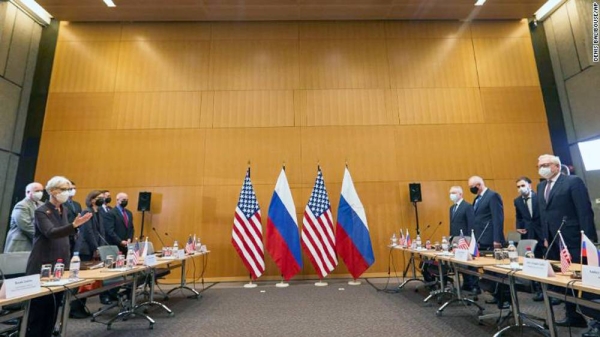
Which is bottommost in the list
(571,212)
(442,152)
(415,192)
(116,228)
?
(116,228)

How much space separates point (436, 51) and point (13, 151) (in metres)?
9.23

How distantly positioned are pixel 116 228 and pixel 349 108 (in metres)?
4.93

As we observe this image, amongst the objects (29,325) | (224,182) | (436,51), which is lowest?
(29,325)

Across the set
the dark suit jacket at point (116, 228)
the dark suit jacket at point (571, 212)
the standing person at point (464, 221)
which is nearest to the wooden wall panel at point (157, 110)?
the dark suit jacket at point (116, 228)

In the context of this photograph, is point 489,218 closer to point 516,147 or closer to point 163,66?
point 516,147

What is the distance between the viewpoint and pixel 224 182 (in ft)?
20.5

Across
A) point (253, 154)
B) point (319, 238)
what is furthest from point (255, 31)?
point (319, 238)

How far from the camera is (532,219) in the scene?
4.37 metres

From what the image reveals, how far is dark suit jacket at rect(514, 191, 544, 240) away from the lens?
168 inches

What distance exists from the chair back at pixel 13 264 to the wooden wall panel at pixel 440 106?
638cm

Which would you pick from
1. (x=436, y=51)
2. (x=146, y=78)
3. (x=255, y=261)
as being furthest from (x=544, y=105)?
(x=146, y=78)

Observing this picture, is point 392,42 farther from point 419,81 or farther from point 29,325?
point 29,325

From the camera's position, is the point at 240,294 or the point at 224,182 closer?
the point at 240,294

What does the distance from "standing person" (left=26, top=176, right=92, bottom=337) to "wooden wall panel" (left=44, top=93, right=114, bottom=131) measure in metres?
4.65
